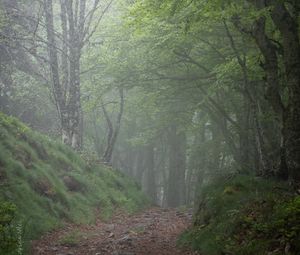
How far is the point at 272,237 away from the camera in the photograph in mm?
7500

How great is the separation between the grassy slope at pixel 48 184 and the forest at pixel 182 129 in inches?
2.2

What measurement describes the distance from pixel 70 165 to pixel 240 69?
792 cm

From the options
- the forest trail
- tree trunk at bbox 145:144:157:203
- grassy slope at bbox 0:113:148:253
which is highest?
tree trunk at bbox 145:144:157:203

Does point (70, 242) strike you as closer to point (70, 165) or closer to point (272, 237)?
point (272, 237)

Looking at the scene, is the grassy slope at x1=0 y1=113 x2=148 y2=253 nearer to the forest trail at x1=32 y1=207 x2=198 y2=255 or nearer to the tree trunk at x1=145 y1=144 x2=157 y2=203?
the forest trail at x1=32 y1=207 x2=198 y2=255

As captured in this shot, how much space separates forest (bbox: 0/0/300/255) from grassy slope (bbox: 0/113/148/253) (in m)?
0.06

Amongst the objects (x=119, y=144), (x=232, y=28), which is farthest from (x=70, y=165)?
(x=119, y=144)

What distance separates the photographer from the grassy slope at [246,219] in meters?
7.19

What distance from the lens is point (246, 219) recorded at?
8.63 m

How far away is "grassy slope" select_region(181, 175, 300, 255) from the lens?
7.19 meters

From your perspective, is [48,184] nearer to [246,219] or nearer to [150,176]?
[246,219]

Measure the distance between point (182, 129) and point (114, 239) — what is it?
14910 mm

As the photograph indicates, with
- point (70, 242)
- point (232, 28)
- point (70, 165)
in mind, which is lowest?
point (70, 242)

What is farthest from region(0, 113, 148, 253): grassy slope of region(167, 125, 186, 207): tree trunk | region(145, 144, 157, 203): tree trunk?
region(145, 144, 157, 203): tree trunk
